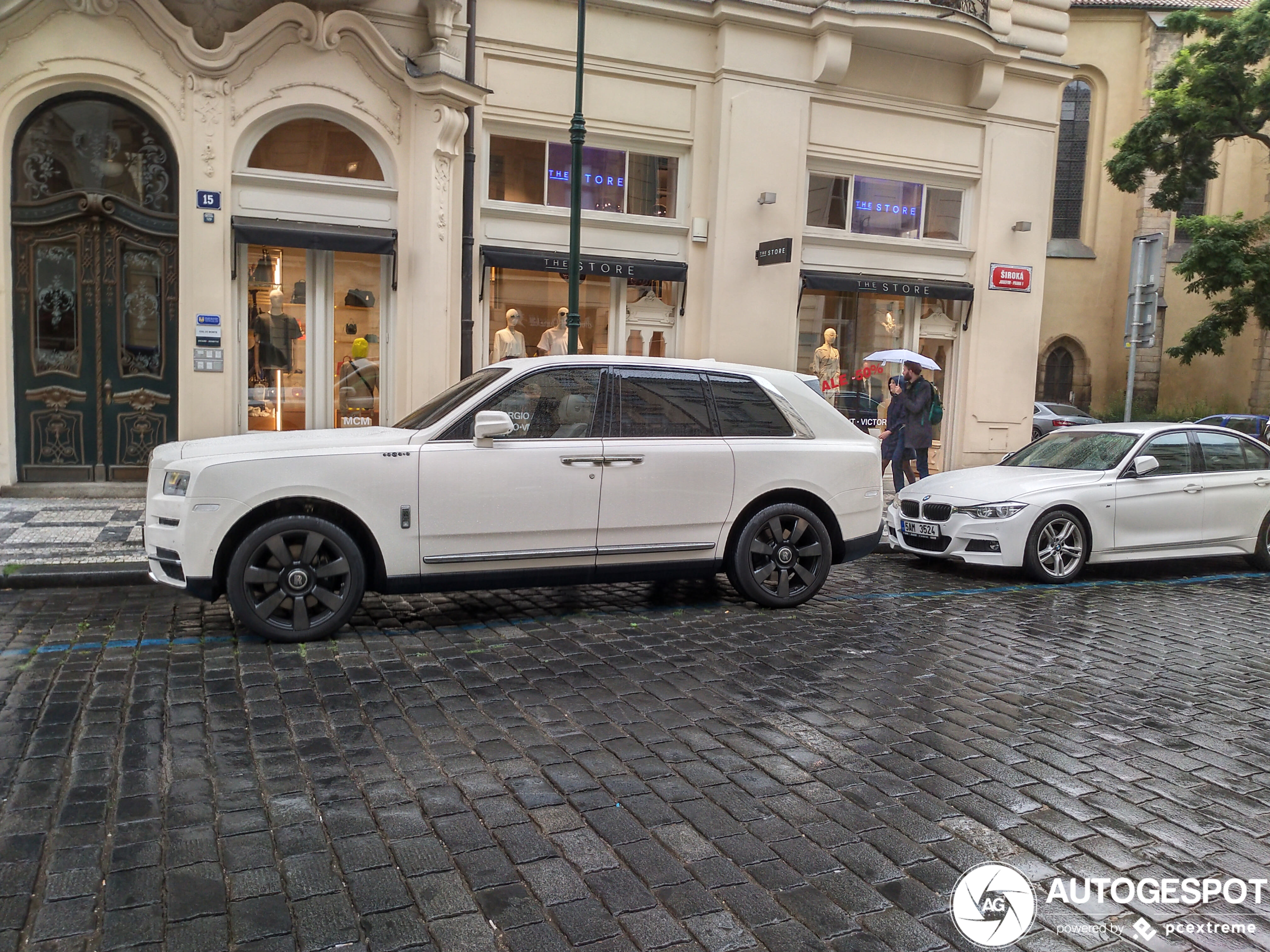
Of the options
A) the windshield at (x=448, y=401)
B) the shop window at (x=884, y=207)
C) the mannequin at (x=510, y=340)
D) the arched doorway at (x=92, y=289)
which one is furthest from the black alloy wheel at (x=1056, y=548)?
the arched doorway at (x=92, y=289)

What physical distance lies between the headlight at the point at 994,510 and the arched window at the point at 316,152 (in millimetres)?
8627

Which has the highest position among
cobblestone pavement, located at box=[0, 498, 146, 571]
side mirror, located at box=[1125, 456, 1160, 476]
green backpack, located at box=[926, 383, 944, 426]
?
green backpack, located at box=[926, 383, 944, 426]

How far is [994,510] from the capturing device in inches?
358

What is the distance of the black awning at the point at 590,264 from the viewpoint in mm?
13992

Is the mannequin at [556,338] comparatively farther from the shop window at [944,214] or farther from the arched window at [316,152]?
the shop window at [944,214]

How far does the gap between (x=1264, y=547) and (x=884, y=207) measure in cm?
869

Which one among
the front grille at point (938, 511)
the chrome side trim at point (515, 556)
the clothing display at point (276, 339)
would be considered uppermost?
the clothing display at point (276, 339)

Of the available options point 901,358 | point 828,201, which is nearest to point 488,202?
point 828,201

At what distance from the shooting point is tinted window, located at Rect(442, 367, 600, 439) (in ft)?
22.2

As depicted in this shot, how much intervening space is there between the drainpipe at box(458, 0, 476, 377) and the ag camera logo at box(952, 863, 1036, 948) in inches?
435

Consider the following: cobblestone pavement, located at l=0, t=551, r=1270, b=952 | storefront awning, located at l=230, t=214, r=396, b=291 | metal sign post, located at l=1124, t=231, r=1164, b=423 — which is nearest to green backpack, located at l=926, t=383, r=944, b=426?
metal sign post, located at l=1124, t=231, r=1164, b=423

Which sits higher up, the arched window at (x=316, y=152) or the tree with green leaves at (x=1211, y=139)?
the tree with green leaves at (x=1211, y=139)

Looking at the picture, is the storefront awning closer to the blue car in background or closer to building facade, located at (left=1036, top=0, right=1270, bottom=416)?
the blue car in background

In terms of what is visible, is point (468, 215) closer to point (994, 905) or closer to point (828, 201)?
point (828, 201)
